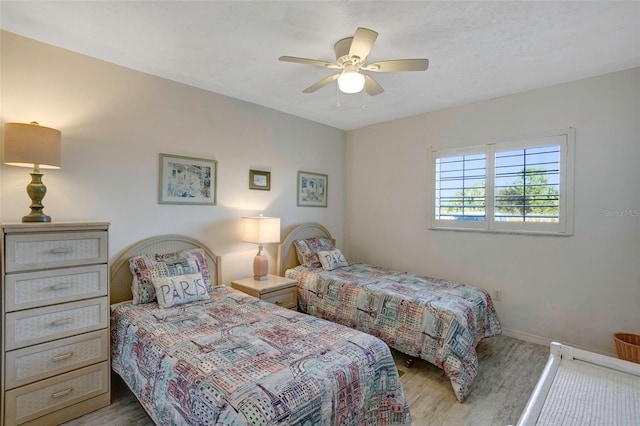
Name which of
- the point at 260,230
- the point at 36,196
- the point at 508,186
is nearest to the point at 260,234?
the point at 260,230

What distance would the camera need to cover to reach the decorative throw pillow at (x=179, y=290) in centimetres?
237

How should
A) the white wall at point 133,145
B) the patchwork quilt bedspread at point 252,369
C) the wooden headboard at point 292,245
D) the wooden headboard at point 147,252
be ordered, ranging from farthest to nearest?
the wooden headboard at point 292,245, the wooden headboard at point 147,252, the white wall at point 133,145, the patchwork quilt bedspread at point 252,369

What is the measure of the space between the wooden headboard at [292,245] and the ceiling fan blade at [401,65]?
7.74 feet

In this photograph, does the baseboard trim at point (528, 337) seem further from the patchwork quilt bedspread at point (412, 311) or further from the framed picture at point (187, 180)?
the framed picture at point (187, 180)

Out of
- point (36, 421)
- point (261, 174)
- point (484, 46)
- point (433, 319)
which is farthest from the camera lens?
point (261, 174)

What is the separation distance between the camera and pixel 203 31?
215cm

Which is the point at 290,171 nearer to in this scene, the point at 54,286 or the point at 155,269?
the point at 155,269

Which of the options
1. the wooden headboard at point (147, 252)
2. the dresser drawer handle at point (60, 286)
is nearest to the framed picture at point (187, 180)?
the wooden headboard at point (147, 252)

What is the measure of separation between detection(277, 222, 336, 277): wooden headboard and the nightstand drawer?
542mm

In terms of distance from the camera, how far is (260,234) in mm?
3223

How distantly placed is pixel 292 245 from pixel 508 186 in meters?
Answer: 2.61

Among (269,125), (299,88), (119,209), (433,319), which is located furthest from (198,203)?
(433,319)

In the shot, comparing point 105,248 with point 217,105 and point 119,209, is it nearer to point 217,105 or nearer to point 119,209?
point 119,209

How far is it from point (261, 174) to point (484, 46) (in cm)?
252
